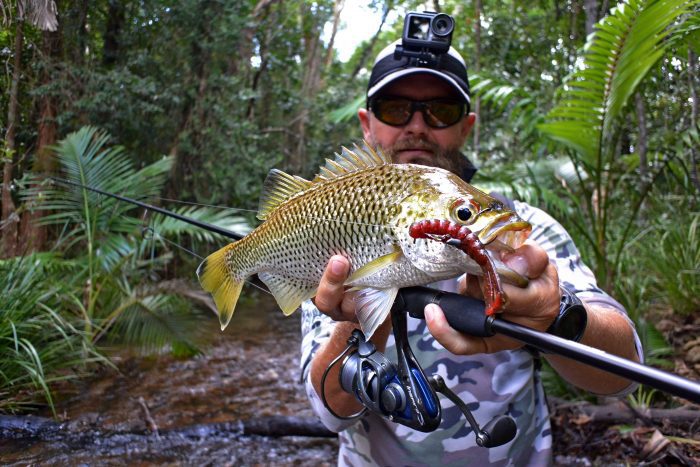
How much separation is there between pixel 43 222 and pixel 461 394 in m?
4.63

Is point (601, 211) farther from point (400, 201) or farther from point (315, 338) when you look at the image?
point (400, 201)

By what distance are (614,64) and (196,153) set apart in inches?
262

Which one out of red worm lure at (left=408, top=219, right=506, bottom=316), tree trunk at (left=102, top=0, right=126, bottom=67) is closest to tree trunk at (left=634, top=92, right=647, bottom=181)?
red worm lure at (left=408, top=219, right=506, bottom=316)

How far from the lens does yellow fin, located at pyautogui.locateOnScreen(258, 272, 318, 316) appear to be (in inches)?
67.4

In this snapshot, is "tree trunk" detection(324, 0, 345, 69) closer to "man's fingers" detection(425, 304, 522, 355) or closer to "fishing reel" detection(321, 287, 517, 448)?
"fishing reel" detection(321, 287, 517, 448)

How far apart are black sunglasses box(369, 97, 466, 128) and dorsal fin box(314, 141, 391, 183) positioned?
2.81 ft

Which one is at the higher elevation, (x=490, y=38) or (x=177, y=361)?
(x=490, y=38)

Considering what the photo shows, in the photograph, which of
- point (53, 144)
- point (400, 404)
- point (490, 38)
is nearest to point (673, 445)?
point (400, 404)

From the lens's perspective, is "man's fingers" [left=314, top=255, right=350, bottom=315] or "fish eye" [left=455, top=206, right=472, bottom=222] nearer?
"fish eye" [left=455, top=206, right=472, bottom=222]

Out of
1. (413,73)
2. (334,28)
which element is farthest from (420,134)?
(334,28)

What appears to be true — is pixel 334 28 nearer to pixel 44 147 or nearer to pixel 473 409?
pixel 44 147

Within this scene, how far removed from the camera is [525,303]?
1268mm

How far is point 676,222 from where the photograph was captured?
5.79m

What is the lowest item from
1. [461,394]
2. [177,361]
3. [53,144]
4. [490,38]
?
[177,361]
